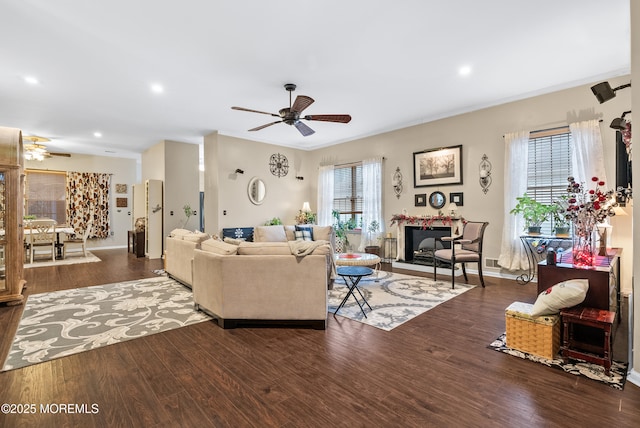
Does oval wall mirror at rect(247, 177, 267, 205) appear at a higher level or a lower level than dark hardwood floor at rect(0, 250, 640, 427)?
higher

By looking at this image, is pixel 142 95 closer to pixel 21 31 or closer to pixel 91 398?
pixel 21 31

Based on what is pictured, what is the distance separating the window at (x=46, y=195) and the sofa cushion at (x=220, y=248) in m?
8.65

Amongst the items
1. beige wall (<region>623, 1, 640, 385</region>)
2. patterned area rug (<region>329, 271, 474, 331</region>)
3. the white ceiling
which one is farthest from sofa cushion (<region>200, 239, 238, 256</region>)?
beige wall (<region>623, 1, 640, 385</region>)

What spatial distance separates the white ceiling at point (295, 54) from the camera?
9.95ft

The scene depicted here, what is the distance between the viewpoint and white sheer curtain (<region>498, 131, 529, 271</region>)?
5215mm

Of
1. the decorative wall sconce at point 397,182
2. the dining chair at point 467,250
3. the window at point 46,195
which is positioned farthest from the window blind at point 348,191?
the window at point 46,195

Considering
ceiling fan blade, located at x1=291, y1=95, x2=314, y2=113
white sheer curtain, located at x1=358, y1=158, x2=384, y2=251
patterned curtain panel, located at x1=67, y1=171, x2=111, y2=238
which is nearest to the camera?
ceiling fan blade, located at x1=291, y1=95, x2=314, y2=113

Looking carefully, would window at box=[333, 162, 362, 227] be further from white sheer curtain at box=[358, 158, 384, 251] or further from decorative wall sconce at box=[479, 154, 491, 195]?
decorative wall sconce at box=[479, 154, 491, 195]

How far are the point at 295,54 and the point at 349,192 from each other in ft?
15.6

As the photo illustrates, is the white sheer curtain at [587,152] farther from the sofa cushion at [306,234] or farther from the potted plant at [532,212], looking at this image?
the sofa cushion at [306,234]

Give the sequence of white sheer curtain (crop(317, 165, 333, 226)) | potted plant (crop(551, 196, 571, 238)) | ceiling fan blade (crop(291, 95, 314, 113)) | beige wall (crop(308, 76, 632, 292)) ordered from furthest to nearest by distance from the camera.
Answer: white sheer curtain (crop(317, 165, 333, 226))
potted plant (crop(551, 196, 571, 238))
beige wall (crop(308, 76, 632, 292))
ceiling fan blade (crop(291, 95, 314, 113))

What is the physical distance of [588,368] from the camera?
2.38m

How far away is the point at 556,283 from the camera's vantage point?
285 centimetres

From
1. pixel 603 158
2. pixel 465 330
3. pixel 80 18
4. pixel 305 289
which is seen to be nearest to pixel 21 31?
pixel 80 18
